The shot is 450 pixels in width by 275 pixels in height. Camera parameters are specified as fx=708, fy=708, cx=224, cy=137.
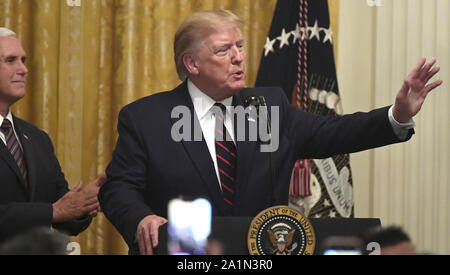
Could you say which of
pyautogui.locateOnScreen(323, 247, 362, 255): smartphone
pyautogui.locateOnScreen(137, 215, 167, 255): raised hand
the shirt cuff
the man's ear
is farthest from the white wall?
pyautogui.locateOnScreen(323, 247, 362, 255): smartphone

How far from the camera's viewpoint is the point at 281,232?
1600mm

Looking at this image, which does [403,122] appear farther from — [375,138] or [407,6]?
[407,6]

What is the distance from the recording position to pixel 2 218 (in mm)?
2475

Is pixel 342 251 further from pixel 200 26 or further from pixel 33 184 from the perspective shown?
pixel 33 184

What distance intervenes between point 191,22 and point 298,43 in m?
1.48

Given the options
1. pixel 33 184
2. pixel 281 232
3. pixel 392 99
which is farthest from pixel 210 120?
pixel 392 99

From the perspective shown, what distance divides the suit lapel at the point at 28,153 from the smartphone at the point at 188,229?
132cm

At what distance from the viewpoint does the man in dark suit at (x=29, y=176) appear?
2766mm

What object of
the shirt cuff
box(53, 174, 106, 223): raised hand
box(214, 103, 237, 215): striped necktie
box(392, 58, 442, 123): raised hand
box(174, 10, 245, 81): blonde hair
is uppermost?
box(174, 10, 245, 81): blonde hair

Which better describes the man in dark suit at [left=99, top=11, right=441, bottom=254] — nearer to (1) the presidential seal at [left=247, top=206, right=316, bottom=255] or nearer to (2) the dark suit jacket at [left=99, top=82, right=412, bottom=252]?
(2) the dark suit jacket at [left=99, top=82, right=412, bottom=252]

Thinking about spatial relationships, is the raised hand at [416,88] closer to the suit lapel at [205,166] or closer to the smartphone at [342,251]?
the suit lapel at [205,166]

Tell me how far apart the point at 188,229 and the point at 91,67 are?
2944mm

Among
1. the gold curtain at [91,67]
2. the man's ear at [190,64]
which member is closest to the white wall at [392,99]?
the gold curtain at [91,67]

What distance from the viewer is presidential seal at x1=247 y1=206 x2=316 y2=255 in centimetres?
159
